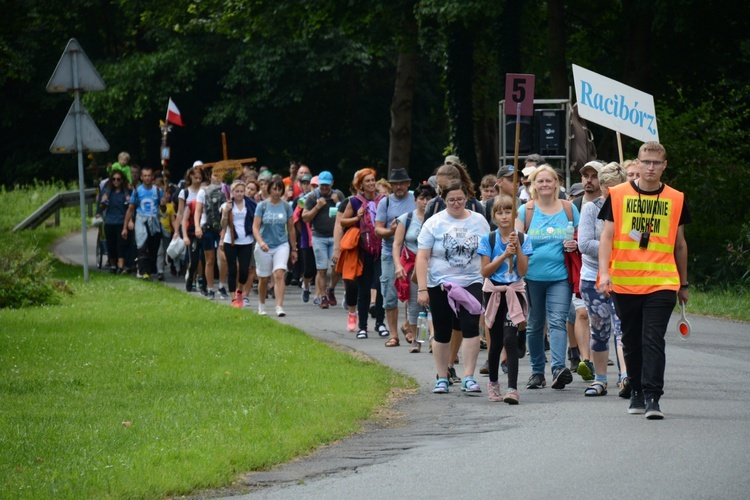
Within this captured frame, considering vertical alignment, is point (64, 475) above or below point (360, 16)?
below

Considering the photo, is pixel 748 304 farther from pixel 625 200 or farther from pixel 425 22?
pixel 425 22

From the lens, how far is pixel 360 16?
29922 millimetres

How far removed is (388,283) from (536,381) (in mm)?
3795

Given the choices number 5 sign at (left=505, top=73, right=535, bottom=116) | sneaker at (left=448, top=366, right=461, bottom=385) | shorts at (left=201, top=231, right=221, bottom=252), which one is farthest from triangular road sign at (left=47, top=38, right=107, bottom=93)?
sneaker at (left=448, top=366, right=461, bottom=385)

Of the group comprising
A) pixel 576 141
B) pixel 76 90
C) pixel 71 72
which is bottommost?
pixel 576 141

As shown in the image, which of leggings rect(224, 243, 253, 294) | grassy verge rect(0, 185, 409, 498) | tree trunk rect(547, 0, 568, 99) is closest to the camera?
grassy verge rect(0, 185, 409, 498)

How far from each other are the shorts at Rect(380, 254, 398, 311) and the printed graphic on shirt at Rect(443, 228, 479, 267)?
3.82 meters

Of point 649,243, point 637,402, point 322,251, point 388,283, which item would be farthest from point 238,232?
point 649,243

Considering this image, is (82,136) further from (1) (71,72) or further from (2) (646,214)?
(2) (646,214)

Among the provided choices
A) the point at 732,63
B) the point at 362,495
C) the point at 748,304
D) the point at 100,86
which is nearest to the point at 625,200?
the point at 362,495

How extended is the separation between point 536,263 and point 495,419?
1808 millimetres

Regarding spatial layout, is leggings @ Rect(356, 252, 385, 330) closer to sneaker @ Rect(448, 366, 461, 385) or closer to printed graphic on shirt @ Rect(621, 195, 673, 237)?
sneaker @ Rect(448, 366, 461, 385)

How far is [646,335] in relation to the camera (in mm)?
9328

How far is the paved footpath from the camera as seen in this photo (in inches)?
282
